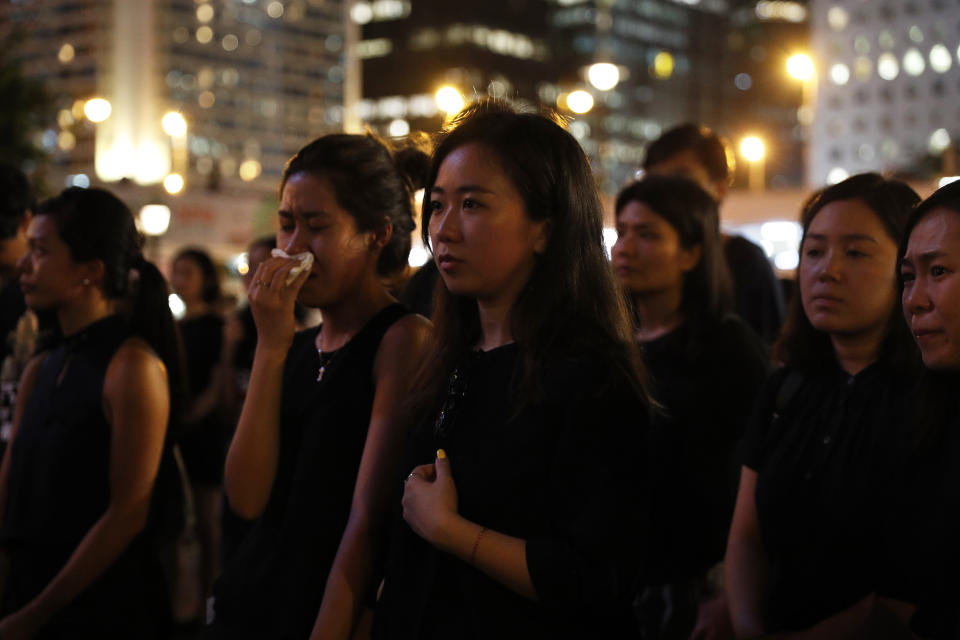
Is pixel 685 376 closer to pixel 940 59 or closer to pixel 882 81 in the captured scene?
pixel 940 59

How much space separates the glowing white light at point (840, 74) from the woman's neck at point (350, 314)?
387 feet

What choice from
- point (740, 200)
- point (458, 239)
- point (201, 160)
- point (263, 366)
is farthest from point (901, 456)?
point (201, 160)

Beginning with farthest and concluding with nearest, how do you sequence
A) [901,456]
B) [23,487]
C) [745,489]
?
[23,487] → [745,489] → [901,456]

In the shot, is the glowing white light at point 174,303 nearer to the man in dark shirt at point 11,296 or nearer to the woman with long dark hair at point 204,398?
the woman with long dark hair at point 204,398

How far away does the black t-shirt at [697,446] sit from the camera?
3402mm

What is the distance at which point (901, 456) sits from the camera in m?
2.39

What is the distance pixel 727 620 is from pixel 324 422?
4.67 ft

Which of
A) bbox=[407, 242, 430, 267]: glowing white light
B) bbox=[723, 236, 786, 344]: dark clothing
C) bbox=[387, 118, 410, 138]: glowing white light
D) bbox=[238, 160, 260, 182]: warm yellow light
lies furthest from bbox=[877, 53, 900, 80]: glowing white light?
bbox=[723, 236, 786, 344]: dark clothing

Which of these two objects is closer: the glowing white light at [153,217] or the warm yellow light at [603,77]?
the glowing white light at [153,217]

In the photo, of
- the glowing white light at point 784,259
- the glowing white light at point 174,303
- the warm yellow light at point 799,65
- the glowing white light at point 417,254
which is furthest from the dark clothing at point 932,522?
the warm yellow light at point 799,65

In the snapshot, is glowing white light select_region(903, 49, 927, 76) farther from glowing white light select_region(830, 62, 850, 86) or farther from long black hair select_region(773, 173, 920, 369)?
long black hair select_region(773, 173, 920, 369)

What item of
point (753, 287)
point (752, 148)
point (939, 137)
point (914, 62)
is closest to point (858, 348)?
point (753, 287)

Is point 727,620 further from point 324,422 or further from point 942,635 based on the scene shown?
point 324,422

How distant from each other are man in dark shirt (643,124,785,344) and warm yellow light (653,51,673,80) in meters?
131
